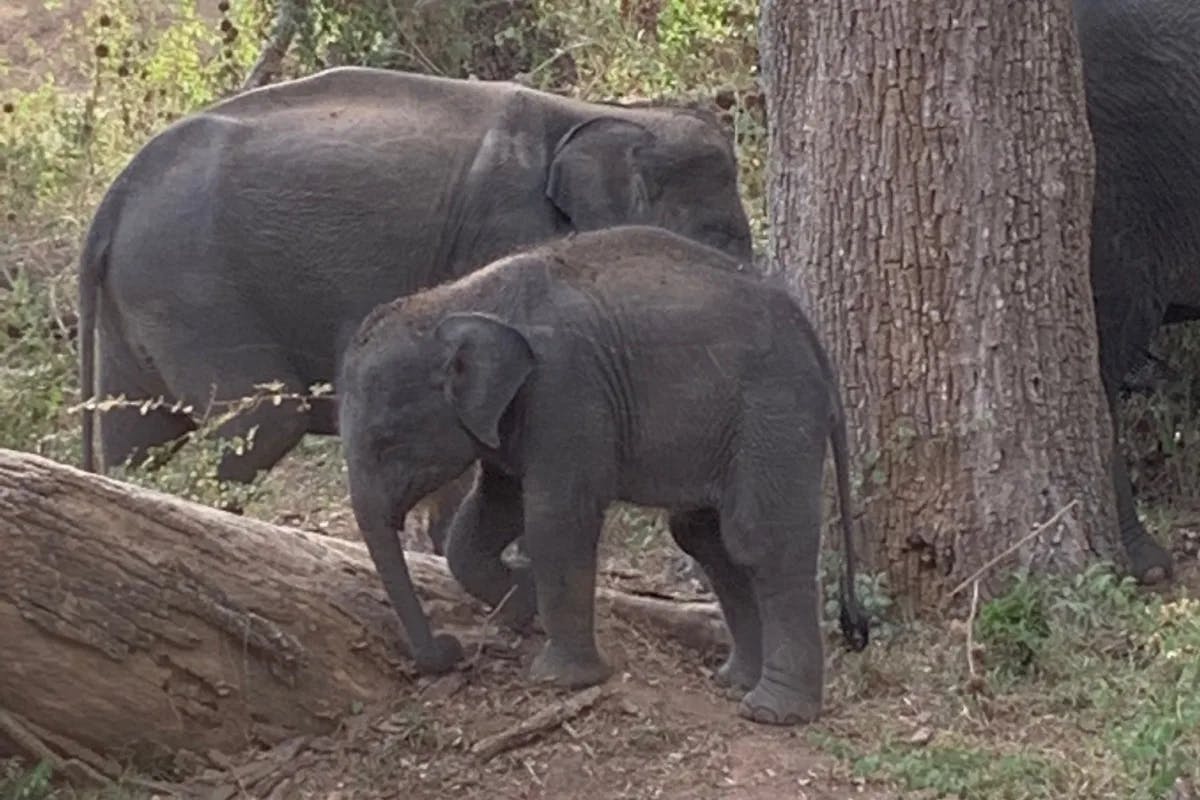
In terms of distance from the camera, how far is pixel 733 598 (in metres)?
5.03

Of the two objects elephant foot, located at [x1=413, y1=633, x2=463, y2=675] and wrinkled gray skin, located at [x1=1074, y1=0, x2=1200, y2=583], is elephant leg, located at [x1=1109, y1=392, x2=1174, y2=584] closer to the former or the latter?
wrinkled gray skin, located at [x1=1074, y1=0, x2=1200, y2=583]

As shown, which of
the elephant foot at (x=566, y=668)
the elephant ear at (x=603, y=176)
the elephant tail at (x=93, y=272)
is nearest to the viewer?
the elephant foot at (x=566, y=668)

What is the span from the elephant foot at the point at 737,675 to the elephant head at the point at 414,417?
0.69 meters

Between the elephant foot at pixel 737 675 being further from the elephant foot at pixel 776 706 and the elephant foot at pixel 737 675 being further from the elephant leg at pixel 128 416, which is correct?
the elephant leg at pixel 128 416

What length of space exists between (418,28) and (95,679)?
5767mm

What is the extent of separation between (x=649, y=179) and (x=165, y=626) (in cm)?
218

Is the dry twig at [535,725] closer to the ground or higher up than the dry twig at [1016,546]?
higher up

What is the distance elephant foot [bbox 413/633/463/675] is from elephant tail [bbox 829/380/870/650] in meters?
0.95

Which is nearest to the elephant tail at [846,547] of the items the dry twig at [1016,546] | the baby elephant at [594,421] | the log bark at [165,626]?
the baby elephant at [594,421]

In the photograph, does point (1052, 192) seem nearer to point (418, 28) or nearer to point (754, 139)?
point (754, 139)

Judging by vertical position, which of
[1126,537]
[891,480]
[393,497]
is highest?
[393,497]

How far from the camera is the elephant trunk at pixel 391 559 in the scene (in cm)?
470

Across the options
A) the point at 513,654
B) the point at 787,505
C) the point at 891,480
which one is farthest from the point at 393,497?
the point at 891,480

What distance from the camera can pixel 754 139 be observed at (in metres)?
8.54
